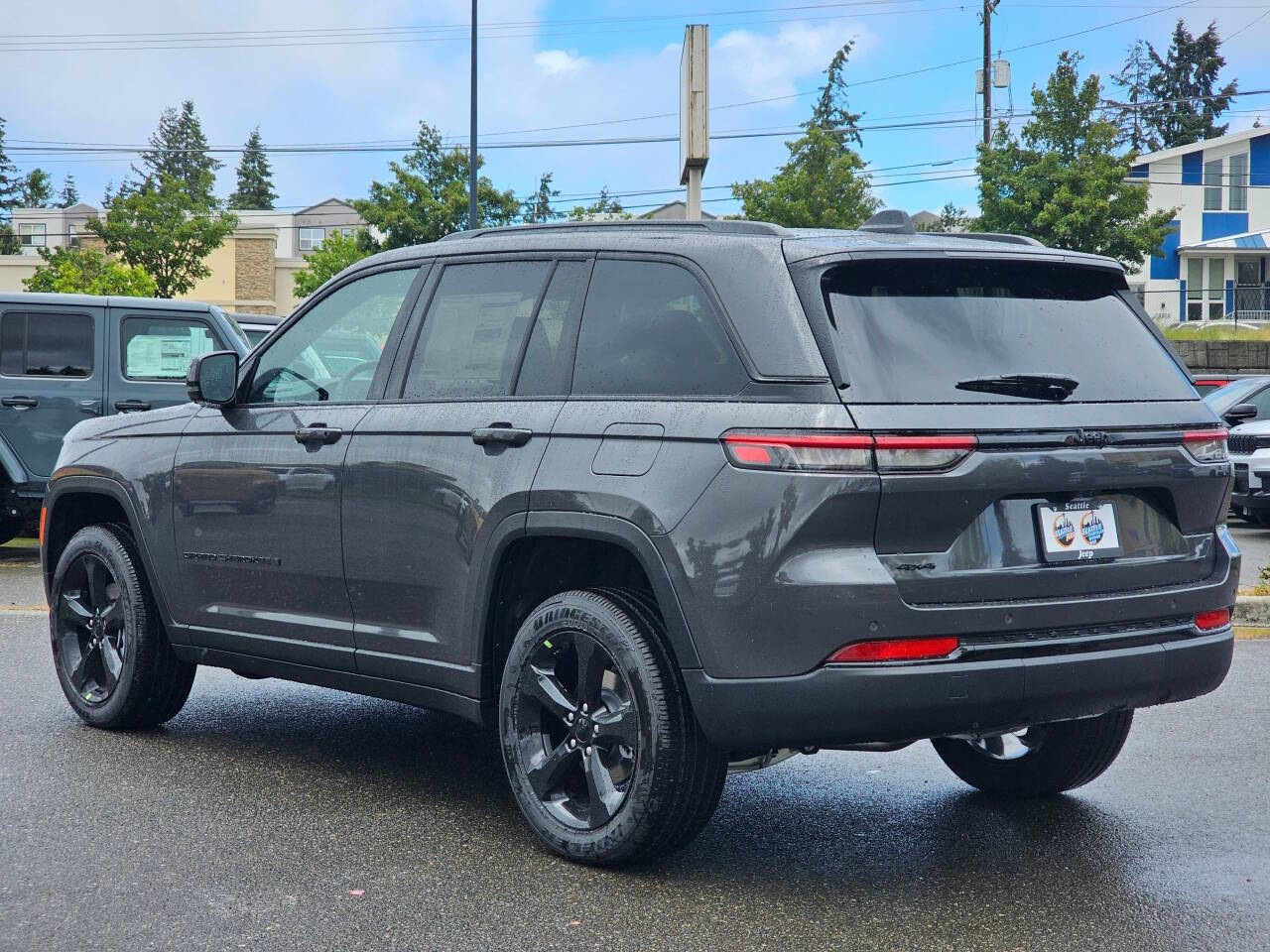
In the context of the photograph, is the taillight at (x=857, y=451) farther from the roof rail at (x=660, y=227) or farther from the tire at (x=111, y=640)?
the tire at (x=111, y=640)

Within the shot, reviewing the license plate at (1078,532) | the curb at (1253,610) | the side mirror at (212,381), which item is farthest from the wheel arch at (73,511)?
the curb at (1253,610)

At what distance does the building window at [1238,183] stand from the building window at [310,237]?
57.3 metres

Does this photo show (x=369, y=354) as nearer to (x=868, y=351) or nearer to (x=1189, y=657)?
(x=868, y=351)

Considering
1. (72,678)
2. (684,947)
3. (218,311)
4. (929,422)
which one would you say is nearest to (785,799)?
(684,947)

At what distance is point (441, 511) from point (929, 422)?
160cm

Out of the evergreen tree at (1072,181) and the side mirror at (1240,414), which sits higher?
the evergreen tree at (1072,181)

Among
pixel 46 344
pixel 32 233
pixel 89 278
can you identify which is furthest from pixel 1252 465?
pixel 32 233

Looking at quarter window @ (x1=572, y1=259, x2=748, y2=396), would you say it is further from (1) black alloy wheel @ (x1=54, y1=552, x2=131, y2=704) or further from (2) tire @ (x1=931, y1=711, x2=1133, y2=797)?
(1) black alloy wheel @ (x1=54, y1=552, x2=131, y2=704)

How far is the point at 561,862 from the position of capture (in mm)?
4312

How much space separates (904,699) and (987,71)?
48.2 meters

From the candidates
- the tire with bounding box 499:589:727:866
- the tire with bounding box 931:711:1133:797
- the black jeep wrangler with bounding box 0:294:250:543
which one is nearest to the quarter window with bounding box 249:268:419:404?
the tire with bounding box 499:589:727:866

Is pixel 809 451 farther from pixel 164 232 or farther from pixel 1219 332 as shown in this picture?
pixel 164 232

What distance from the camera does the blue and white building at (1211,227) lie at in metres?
50.2

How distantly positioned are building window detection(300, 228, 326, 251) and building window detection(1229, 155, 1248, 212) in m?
57.3
